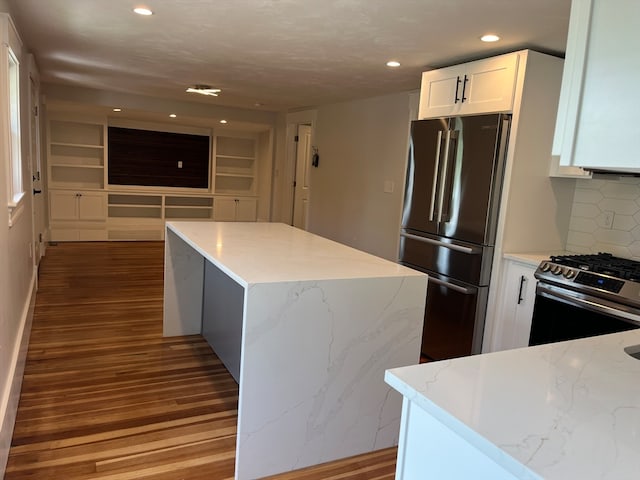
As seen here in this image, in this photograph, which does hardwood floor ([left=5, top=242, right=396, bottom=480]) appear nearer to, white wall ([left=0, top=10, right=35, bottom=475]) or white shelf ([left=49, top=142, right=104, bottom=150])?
white wall ([left=0, top=10, right=35, bottom=475])

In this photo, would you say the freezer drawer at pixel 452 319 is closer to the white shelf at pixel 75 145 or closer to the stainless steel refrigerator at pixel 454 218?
the stainless steel refrigerator at pixel 454 218

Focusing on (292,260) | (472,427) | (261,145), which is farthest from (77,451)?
(261,145)

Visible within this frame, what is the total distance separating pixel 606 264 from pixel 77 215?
690 centimetres

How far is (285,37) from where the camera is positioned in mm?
2992

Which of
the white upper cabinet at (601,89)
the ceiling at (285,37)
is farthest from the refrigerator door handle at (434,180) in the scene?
the white upper cabinet at (601,89)

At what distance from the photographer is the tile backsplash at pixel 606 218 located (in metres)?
2.90

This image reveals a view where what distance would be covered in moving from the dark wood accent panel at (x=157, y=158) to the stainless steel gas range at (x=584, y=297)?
6.53 m

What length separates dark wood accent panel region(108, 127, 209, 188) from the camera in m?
7.54

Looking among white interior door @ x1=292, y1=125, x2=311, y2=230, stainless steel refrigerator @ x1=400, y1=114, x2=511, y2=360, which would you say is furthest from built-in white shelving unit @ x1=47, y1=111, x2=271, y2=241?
stainless steel refrigerator @ x1=400, y1=114, x2=511, y2=360

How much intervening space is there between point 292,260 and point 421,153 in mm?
1669

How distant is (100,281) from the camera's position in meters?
5.01

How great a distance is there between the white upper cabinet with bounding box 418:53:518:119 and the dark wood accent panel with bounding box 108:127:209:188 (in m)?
5.39

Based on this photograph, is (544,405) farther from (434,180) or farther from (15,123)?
(15,123)

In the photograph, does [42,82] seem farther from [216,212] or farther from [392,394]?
[392,394]
